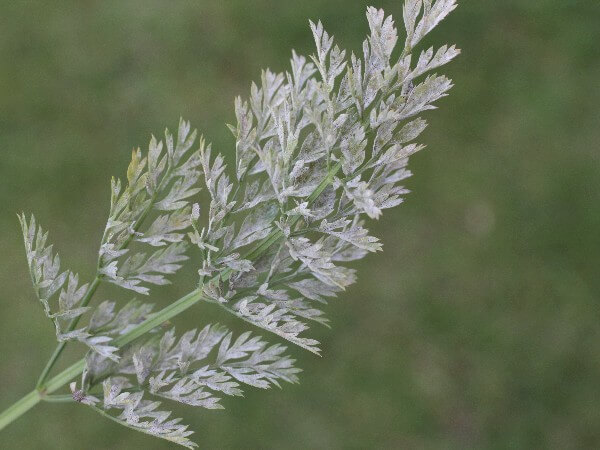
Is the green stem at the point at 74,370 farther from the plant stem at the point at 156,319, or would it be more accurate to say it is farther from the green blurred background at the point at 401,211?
the green blurred background at the point at 401,211

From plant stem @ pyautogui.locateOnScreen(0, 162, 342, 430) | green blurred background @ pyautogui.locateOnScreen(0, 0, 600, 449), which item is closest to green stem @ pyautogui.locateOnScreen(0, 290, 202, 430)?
plant stem @ pyautogui.locateOnScreen(0, 162, 342, 430)

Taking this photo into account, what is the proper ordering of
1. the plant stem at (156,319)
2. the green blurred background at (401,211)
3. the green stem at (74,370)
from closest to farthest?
1. the plant stem at (156,319)
2. the green stem at (74,370)
3. the green blurred background at (401,211)

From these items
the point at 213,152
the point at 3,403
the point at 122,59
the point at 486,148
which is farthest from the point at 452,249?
the point at 3,403

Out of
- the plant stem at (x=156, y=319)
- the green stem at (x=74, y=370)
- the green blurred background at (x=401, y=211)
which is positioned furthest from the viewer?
the green blurred background at (x=401, y=211)

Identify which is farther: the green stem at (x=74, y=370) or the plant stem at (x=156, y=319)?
the green stem at (x=74, y=370)

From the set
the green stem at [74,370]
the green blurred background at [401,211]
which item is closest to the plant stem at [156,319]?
the green stem at [74,370]

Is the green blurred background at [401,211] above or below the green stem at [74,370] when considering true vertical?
above

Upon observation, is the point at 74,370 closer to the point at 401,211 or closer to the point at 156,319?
the point at 156,319

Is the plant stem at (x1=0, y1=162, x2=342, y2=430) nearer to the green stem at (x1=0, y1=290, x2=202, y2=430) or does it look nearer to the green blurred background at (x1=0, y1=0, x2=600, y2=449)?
the green stem at (x1=0, y1=290, x2=202, y2=430)
